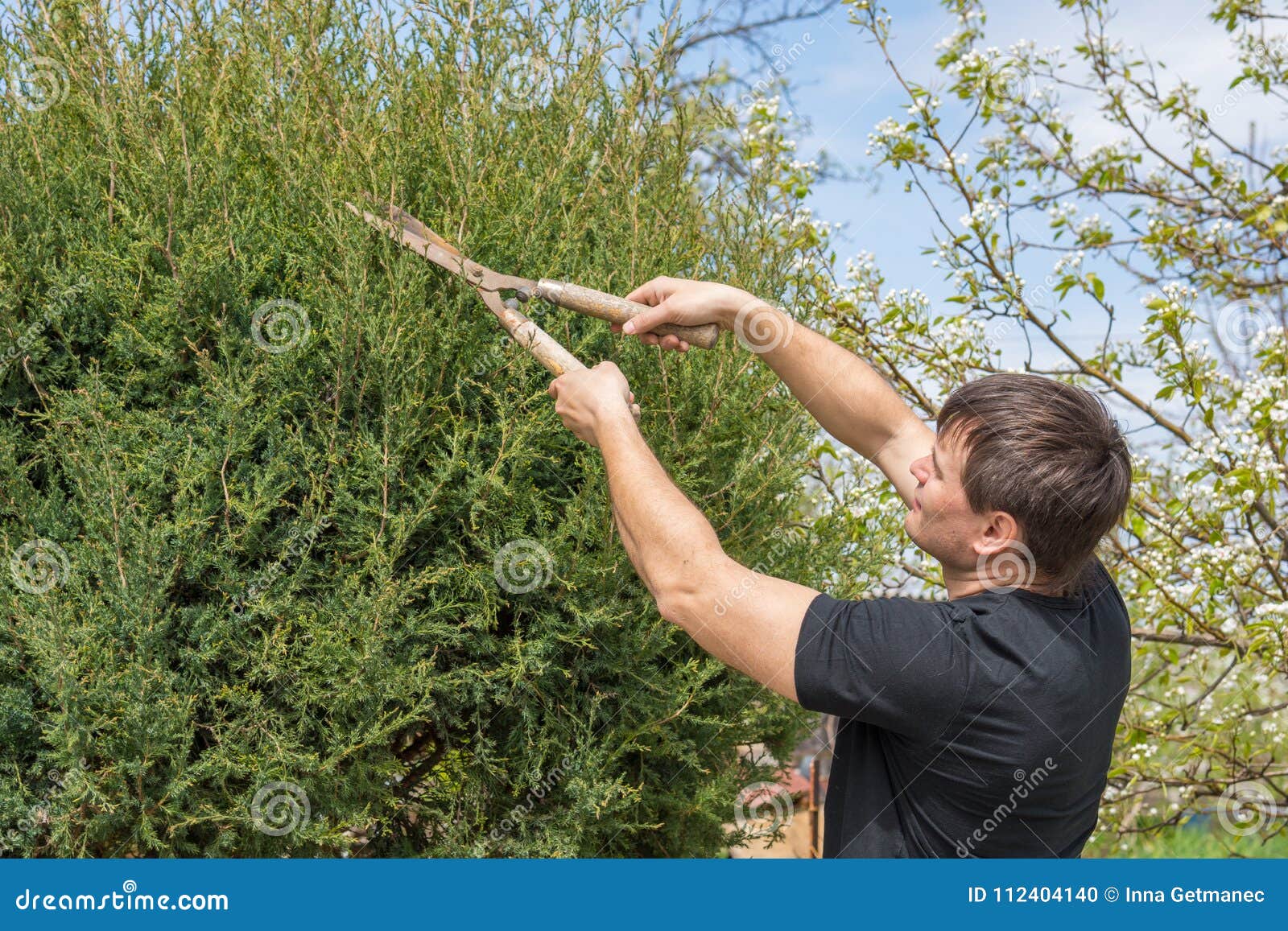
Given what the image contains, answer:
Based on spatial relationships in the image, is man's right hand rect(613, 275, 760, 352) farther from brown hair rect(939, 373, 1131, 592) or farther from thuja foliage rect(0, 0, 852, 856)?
brown hair rect(939, 373, 1131, 592)

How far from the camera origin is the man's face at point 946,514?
8.73 feet

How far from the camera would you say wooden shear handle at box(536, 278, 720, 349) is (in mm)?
3209

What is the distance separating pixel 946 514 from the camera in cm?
269

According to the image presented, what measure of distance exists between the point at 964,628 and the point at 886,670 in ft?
0.76

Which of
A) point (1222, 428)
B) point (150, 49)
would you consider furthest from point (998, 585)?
point (150, 49)

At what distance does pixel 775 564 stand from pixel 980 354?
2.48 metres

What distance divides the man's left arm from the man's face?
418mm

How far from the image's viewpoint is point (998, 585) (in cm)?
267

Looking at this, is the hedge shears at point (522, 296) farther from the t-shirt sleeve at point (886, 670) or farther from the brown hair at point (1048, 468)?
the t-shirt sleeve at point (886, 670)

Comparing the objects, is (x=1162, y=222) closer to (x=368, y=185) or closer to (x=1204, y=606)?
(x=1204, y=606)

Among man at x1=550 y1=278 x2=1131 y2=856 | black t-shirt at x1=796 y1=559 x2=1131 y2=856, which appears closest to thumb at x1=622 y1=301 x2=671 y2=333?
man at x1=550 y1=278 x2=1131 y2=856

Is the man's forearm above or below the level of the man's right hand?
below

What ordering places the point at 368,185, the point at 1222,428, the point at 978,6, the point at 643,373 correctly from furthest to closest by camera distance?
the point at 978,6
the point at 1222,428
the point at 643,373
the point at 368,185

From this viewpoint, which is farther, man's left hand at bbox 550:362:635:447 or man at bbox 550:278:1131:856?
man's left hand at bbox 550:362:635:447
